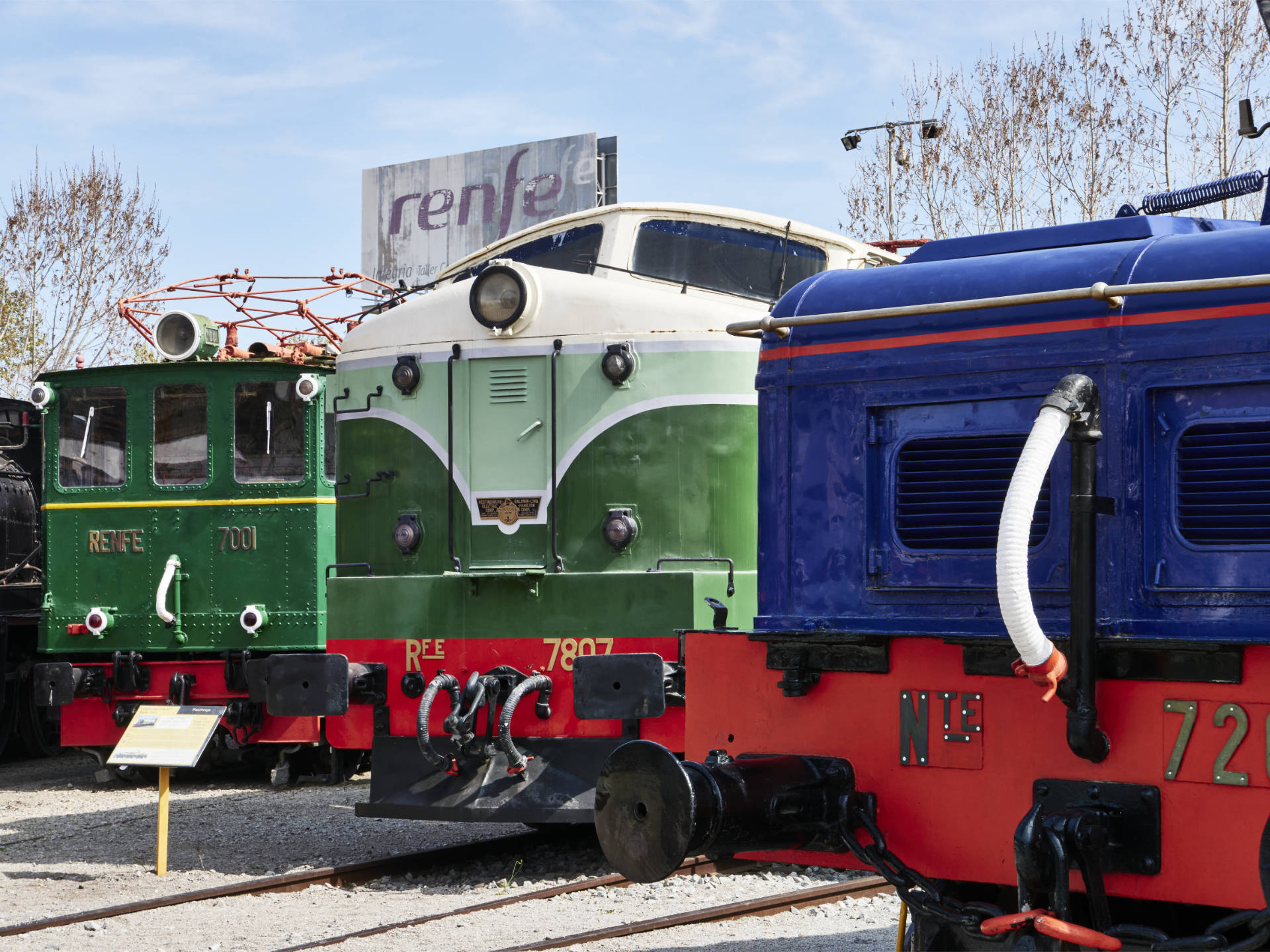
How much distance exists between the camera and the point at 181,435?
11.2 meters

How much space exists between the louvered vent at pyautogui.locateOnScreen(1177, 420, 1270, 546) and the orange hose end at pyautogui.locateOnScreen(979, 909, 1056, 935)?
1.00m

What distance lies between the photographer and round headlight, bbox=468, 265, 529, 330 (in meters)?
7.01

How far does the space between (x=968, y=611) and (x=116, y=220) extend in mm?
26661

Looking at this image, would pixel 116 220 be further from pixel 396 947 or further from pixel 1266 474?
pixel 1266 474

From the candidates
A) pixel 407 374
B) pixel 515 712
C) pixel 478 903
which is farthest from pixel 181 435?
pixel 478 903

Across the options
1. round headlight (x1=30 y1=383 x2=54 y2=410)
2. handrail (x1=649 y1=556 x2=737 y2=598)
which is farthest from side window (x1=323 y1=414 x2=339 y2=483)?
handrail (x1=649 y1=556 x2=737 y2=598)

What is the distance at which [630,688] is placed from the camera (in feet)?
18.5

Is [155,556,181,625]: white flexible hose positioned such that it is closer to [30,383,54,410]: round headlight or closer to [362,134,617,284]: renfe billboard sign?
[30,383,54,410]: round headlight

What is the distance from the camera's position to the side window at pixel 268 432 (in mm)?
11109

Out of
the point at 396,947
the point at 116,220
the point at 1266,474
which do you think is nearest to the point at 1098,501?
the point at 1266,474

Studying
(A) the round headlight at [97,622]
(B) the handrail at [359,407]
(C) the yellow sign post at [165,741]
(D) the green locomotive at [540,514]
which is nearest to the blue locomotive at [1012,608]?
(D) the green locomotive at [540,514]

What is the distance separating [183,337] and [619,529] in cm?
537

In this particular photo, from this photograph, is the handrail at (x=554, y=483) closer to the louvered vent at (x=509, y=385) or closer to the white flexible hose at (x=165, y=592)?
the louvered vent at (x=509, y=385)

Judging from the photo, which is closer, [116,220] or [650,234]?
[650,234]
